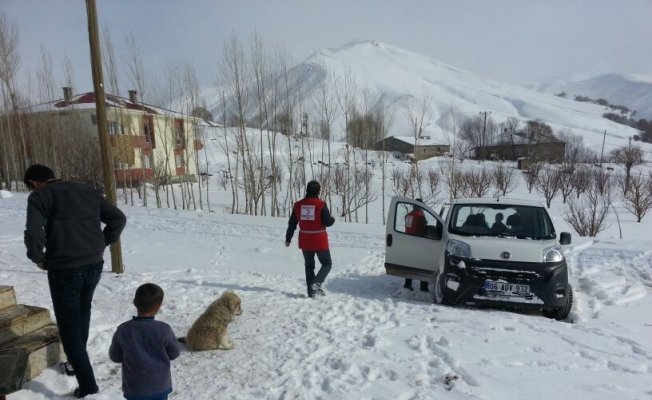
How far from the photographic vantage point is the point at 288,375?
163 inches

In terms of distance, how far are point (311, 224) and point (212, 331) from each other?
2.27 m

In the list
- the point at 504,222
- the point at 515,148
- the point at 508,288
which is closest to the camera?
the point at 508,288

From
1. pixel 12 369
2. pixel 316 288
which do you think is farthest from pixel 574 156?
pixel 12 369

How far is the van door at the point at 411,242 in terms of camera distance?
7141 millimetres

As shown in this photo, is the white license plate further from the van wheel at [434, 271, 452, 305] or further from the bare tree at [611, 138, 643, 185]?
the bare tree at [611, 138, 643, 185]

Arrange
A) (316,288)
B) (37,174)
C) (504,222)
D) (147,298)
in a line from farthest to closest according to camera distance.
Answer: (504,222), (316,288), (37,174), (147,298)

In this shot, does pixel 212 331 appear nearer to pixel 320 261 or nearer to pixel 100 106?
pixel 320 261

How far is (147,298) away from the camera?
9.16ft

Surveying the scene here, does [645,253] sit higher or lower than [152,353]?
lower

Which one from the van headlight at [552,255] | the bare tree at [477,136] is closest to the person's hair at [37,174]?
the van headlight at [552,255]

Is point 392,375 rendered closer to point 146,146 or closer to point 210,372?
point 210,372

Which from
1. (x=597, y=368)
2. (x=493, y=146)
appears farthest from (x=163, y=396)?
(x=493, y=146)

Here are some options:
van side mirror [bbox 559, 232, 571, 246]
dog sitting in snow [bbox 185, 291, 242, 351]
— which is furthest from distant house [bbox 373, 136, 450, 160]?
dog sitting in snow [bbox 185, 291, 242, 351]

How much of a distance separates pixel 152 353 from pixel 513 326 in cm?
439
